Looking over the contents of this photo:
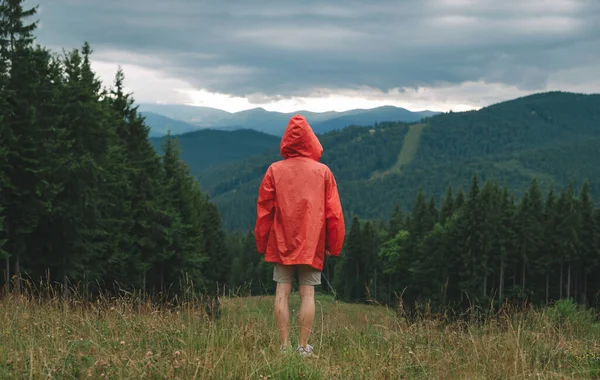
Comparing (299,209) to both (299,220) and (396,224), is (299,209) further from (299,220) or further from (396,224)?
(396,224)

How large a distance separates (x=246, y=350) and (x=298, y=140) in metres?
2.72

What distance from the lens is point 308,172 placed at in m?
6.72

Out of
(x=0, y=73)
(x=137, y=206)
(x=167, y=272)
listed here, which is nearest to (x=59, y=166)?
(x=0, y=73)

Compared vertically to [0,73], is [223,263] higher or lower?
A: lower

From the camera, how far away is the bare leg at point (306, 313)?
638 centimetres

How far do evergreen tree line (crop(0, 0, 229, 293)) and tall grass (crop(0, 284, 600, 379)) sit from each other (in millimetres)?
12835

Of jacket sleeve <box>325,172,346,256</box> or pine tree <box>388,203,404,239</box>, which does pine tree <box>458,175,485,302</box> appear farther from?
jacket sleeve <box>325,172,346,256</box>

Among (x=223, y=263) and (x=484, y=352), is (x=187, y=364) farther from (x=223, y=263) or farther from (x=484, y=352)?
(x=223, y=263)

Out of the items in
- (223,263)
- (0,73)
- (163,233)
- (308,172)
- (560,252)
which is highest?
(0,73)

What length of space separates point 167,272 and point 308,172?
31.5 meters

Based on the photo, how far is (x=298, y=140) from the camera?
22.5 feet

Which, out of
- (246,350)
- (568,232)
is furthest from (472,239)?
(246,350)

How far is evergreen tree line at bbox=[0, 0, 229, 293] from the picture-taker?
73.1 feet

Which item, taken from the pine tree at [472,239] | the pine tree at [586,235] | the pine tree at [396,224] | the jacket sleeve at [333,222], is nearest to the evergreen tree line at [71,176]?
the jacket sleeve at [333,222]
